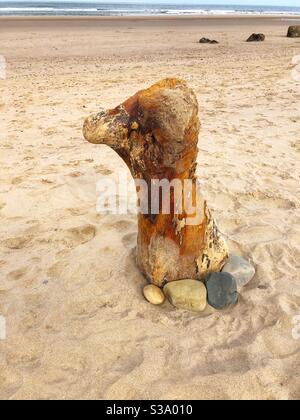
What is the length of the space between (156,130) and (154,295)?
3.43 feet

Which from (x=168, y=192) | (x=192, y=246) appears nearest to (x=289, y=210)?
(x=192, y=246)

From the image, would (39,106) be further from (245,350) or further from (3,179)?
(245,350)

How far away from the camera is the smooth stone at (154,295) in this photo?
8.09ft

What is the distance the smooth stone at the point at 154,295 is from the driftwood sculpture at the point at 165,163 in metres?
0.08

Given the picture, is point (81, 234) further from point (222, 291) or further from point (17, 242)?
point (222, 291)

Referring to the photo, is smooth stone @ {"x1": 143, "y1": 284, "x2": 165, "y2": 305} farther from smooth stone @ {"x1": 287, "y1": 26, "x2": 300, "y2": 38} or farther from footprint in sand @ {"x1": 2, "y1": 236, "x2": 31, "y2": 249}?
smooth stone @ {"x1": 287, "y1": 26, "x2": 300, "y2": 38}

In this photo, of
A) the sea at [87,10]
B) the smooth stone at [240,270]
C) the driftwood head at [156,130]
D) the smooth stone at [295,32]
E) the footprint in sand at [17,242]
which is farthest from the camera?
the sea at [87,10]

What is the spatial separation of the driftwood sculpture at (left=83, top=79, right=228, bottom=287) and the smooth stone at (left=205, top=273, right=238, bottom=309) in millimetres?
133

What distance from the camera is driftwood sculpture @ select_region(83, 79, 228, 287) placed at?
2.00 meters

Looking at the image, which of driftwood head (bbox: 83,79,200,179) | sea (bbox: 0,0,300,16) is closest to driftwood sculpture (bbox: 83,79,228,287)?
driftwood head (bbox: 83,79,200,179)

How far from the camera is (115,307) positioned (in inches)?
96.3

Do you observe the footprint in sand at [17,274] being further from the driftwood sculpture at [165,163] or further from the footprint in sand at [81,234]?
the driftwood sculpture at [165,163]

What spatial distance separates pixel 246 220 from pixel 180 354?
1.63 metres

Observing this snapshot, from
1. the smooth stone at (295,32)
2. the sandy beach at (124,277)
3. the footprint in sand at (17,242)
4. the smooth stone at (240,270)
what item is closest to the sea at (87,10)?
the smooth stone at (295,32)
